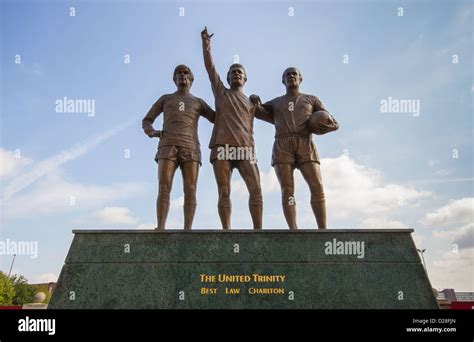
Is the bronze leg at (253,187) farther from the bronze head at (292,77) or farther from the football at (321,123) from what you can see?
the bronze head at (292,77)

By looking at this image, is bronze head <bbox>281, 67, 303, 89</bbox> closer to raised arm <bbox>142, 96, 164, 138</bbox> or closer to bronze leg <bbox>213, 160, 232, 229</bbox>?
bronze leg <bbox>213, 160, 232, 229</bbox>

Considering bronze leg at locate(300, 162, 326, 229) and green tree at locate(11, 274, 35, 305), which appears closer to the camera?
bronze leg at locate(300, 162, 326, 229)

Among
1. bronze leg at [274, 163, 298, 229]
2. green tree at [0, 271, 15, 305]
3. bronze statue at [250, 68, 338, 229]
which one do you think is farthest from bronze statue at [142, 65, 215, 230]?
green tree at [0, 271, 15, 305]

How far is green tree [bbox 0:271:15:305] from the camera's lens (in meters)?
26.5

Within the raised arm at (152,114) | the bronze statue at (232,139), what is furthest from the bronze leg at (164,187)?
the raised arm at (152,114)

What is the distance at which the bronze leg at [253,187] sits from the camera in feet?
22.7

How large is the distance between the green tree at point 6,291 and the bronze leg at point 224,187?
82.2ft

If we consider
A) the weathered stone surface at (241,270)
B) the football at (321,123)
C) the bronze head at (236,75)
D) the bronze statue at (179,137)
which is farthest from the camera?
the bronze head at (236,75)

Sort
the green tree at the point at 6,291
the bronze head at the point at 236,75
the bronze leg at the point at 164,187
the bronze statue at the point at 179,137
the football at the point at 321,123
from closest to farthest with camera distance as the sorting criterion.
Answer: the bronze leg at the point at 164,187 < the bronze statue at the point at 179,137 < the football at the point at 321,123 < the bronze head at the point at 236,75 < the green tree at the point at 6,291

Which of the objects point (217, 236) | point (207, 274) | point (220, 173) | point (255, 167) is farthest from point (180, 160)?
point (207, 274)

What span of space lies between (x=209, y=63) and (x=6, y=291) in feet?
86.1

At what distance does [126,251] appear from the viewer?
19.7 ft
